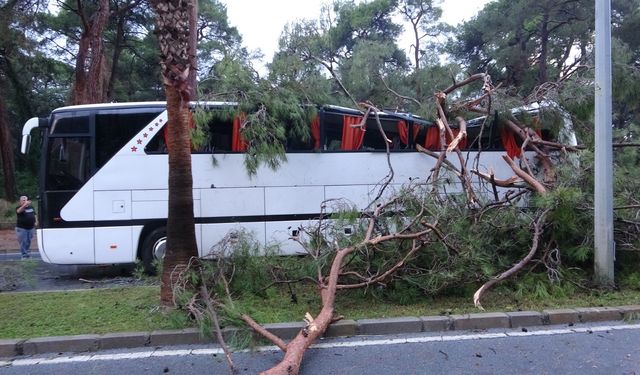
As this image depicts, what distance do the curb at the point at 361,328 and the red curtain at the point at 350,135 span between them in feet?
15.6

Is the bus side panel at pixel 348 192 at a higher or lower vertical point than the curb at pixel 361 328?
higher

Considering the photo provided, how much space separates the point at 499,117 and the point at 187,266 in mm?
6918

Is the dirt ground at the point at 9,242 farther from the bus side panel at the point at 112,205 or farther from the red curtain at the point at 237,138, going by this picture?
the red curtain at the point at 237,138

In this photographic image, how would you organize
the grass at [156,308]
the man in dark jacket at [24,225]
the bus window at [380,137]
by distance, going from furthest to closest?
the man in dark jacket at [24,225] → the bus window at [380,137] → the grass at [156,308]

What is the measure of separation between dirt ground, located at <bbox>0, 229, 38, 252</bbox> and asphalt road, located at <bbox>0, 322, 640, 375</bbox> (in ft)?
40.5

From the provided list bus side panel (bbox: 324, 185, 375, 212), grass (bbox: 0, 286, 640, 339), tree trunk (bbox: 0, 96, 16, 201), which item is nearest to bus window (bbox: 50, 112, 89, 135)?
grass (bbox: 0, 286, 640, 339)

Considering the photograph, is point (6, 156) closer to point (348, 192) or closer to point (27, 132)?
point (27, 132)

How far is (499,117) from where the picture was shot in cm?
1035

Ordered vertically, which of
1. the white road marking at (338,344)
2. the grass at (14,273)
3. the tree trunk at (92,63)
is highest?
the tree trunk at (92,63)

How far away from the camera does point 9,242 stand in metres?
17.3

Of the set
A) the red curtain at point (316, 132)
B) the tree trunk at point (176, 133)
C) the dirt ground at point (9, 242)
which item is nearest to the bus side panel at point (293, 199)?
the red curtain at point (316, 132)

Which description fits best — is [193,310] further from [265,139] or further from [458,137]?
[458,137]

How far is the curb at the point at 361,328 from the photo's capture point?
560 centimetres

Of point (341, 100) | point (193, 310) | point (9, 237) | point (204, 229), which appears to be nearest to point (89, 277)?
point (204, 229)
